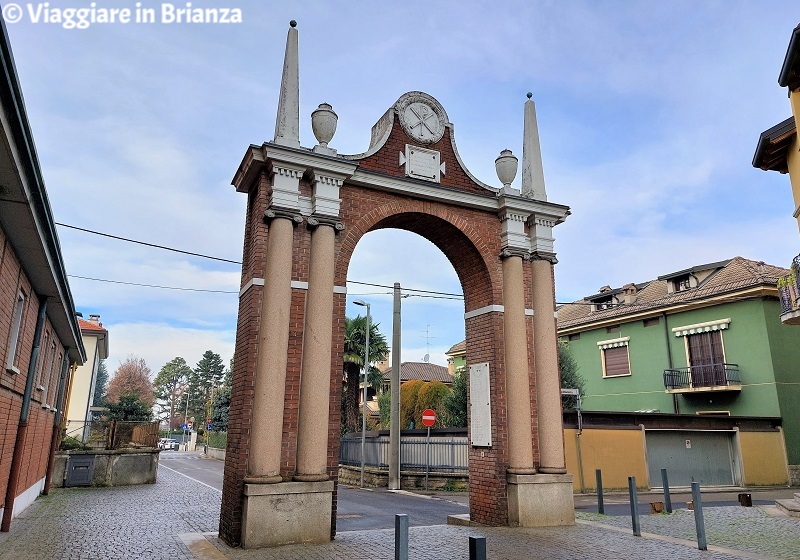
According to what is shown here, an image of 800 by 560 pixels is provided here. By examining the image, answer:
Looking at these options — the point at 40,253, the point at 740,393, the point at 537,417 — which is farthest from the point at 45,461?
the point at 740,393

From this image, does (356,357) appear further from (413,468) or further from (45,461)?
(45,461)

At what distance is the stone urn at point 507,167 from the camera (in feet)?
38.0

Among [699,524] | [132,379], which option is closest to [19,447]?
[699,524]

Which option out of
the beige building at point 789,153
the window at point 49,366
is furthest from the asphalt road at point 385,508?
the beige building at point 789,153

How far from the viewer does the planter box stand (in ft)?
57.3

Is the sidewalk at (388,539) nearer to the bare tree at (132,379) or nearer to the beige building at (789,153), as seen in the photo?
the beige building at (789,153)

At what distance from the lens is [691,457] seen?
21.1 meters

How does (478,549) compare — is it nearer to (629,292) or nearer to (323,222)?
(323,222)

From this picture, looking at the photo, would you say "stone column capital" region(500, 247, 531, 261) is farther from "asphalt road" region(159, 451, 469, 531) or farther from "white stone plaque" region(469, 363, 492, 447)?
"asphalt road" region(159, 451, 469, 531)

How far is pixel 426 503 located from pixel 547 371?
6.52m

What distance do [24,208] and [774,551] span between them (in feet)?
35.0

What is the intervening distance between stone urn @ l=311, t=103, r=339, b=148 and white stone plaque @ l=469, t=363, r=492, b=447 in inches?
198

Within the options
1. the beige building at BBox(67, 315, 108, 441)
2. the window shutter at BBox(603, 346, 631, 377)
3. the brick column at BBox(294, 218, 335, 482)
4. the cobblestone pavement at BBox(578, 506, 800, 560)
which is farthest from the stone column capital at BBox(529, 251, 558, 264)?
the beige building at BBox(67, 315, 108, 441)

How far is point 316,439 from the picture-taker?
8.61 meters
